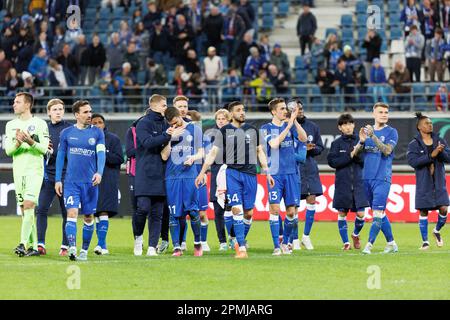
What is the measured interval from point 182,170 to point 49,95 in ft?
50.4

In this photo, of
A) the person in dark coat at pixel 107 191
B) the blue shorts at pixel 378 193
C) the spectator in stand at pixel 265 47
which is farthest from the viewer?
the spectator in stand at pixel 265 47

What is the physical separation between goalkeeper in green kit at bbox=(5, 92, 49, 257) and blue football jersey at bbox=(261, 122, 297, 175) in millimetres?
3337

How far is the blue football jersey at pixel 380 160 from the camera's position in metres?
16.7

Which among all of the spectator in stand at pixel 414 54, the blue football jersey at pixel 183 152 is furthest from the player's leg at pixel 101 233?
the spectator in stand at pixel 414 54

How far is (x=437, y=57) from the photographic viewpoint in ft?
92.8

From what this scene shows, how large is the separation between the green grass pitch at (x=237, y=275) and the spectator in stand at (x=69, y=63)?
13.6m

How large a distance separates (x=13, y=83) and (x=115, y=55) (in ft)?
9.65

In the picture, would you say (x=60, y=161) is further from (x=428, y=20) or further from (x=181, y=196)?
(x=428, y=20)

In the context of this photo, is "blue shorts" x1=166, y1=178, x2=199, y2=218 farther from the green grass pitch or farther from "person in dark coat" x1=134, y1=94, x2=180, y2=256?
the green grass pitch

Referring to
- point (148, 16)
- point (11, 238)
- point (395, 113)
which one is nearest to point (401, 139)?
point (395, 113)

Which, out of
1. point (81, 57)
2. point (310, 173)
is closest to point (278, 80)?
point (81, 57)

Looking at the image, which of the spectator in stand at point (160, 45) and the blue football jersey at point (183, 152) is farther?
the spectator in stand at point (160, 45)

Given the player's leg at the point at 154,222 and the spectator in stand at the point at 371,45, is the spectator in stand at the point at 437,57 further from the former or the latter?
the player's leg at the point at 154,222

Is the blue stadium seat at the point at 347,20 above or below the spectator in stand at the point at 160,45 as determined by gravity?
above
